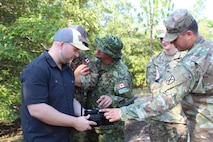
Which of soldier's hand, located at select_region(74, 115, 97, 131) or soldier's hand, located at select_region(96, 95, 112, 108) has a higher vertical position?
soldier's hand, located at select_region(74, 115, 97, 131)

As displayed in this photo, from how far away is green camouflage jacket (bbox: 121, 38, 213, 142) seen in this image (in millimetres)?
1820

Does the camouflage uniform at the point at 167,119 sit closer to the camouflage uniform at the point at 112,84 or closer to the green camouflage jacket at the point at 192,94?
the camouflage uniform at the point at 112,84

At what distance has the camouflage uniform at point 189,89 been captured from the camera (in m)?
1.82

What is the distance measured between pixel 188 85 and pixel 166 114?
4.38 ft

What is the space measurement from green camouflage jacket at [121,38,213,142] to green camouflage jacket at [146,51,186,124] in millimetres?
931

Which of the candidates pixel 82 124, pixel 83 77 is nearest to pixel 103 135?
pixel 83 77

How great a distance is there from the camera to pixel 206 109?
1.98 metres

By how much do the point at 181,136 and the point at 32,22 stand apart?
2.29 meters

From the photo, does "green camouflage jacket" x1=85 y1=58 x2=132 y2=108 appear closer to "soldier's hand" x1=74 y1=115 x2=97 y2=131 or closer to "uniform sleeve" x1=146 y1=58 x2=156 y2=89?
"uniform sleeve" x1=146 y1=58 x2=156 y2=89

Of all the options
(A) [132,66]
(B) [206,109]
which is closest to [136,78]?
(A) [132,66]

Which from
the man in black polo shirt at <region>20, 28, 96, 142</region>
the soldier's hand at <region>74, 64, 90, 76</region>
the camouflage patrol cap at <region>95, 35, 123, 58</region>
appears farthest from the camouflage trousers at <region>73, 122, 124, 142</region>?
the man in black polo shirt at <region>20, 28, 96, 142</region>

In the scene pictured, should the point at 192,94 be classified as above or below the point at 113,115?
above

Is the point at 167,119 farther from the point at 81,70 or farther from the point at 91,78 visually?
the point at 81,70

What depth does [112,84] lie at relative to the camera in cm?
294
